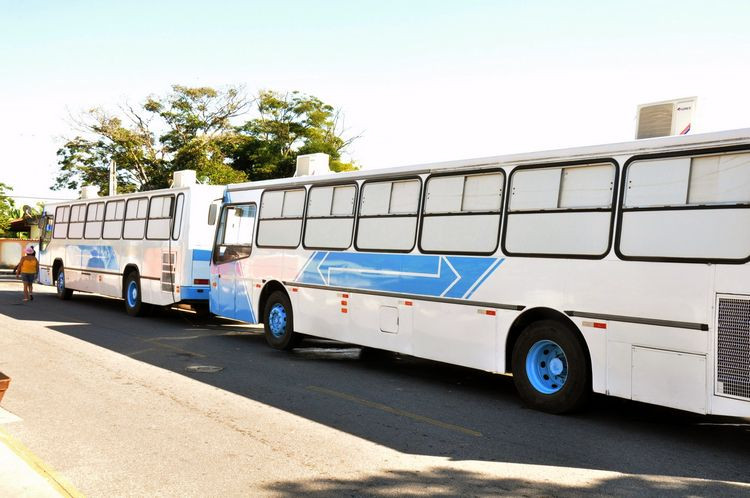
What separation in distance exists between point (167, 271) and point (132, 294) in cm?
221

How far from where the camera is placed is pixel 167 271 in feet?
51.1

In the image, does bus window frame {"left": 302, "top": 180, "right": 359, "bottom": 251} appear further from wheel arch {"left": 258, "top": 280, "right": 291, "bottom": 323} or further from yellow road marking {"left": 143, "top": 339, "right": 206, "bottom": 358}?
yellow road marking {"left": 143, "top": 339, "right": 206, "bottom": 358}

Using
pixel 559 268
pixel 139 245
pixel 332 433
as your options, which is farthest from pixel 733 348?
pixel 139 245

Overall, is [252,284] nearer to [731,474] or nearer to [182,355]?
[182,355]

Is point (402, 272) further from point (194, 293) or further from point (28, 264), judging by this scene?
point (28, 264)

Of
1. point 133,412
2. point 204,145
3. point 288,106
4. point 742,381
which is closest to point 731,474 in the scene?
point 742,381

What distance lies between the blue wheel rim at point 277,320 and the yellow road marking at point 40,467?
586 cm

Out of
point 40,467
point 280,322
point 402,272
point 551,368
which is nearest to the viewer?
point 40,467

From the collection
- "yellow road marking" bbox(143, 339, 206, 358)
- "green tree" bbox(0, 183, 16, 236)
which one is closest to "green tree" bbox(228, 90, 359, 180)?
"green tree" bbox(0, 183, 16, 236)

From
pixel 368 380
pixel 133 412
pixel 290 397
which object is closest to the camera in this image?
pixel 133 412

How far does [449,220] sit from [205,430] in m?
4.04

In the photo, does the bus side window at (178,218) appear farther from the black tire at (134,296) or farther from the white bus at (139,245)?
the black tire at (134,296)

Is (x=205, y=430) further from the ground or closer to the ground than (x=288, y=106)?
closer to the ground

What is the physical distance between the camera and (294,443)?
6160 millimetres
